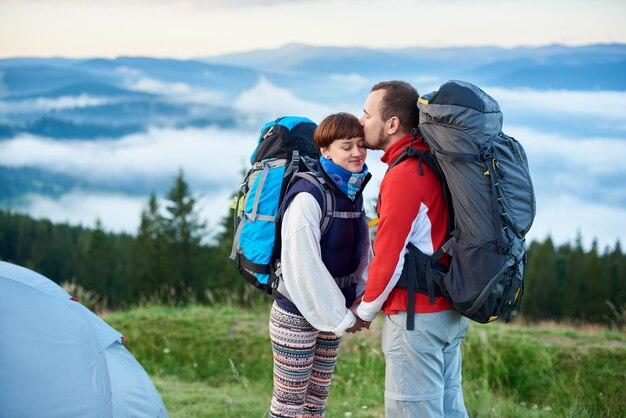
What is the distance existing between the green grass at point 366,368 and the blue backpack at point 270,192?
150cm

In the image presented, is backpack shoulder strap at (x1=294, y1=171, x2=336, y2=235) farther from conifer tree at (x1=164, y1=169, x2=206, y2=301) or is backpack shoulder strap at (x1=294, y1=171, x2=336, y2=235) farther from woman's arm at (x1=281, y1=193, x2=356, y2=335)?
conifer tree at (x1=164, y1=169, x2=206, y2=301)

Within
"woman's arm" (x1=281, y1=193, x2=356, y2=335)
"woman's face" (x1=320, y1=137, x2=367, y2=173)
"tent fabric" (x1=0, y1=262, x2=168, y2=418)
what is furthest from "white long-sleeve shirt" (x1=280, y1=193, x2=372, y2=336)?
"tent fabric" (x1=0, y1=262, x2=168, y2=418)

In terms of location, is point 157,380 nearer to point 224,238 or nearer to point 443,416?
point 443,416

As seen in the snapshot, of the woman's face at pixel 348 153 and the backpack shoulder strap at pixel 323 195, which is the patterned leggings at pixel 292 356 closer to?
the backpack shoulder strap at pixel 323 195

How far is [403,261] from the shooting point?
3.60 metres

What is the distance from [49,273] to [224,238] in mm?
37256

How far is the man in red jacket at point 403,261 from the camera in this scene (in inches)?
139

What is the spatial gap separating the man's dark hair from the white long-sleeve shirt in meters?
0.62

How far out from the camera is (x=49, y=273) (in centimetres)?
7794

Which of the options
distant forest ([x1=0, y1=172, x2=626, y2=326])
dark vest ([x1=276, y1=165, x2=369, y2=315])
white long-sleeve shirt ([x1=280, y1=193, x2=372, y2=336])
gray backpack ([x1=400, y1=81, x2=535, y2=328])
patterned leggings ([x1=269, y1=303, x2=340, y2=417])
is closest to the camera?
gray backpack ([x1=400, y1=81, x2=535, y2=328])

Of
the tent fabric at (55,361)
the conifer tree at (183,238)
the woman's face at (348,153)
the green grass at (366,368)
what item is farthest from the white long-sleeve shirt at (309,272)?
the conifer tree at (183,238)

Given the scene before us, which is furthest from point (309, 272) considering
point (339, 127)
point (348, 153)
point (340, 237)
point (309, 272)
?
point (339, 127)

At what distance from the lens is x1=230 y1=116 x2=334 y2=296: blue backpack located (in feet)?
13.0

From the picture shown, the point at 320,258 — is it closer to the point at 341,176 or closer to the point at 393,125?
the point at 341,176
